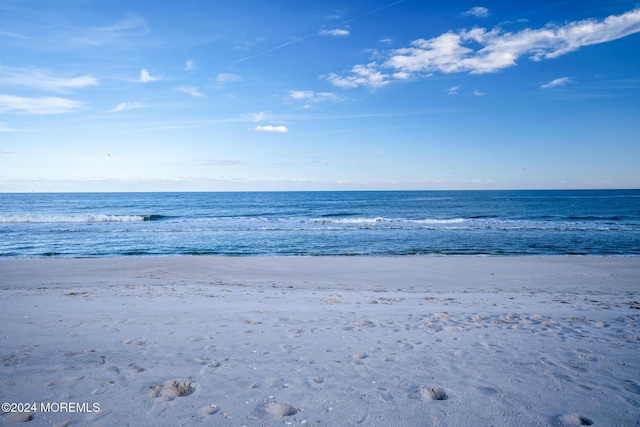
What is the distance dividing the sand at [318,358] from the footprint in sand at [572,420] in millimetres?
18

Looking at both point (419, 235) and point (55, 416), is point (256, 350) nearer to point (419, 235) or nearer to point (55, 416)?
point (55, 416)

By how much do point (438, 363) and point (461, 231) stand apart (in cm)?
2527

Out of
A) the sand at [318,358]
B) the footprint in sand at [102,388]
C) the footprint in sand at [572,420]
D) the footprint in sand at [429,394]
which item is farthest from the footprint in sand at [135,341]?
the footprint in sand at [572,420]

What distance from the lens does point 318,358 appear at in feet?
16.0

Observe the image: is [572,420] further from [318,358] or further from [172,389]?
[172,389]

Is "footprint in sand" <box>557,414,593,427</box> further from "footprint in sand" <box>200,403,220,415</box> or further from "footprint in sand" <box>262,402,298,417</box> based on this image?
"footprint in sand" <box>200,403,220,415</box>

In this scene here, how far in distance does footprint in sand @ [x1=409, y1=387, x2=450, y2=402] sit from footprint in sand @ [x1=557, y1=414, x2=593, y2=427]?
107cm

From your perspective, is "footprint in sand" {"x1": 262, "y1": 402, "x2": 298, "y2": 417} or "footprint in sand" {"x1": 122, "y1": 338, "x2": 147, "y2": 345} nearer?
"footprint in sand" {"x1": 262, "y1": 402, "x2": 298, "y2": 417}

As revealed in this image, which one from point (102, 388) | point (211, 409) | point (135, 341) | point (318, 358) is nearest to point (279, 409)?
point (211, 409)

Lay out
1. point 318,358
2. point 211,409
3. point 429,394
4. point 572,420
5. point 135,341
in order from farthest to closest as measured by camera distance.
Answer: point 135,341 < point 318,358 < point 429,394 < point 211,409 < point 572,420

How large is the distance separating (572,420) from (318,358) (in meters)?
2.91

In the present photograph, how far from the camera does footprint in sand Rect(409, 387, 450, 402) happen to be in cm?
386

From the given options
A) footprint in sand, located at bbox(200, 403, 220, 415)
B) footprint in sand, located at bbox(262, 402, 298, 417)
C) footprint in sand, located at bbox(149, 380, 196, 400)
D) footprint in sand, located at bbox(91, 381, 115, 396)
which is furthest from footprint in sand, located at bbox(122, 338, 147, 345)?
footprint in sand, located at bbox(262, 402, 298, 417)

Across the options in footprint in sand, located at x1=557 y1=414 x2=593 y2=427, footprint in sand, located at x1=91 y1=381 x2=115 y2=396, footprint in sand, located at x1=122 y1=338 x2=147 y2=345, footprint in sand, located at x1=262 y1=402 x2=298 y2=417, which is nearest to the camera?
footprint in sand, located at x1=557 y1=414 x2=593 y2=427
